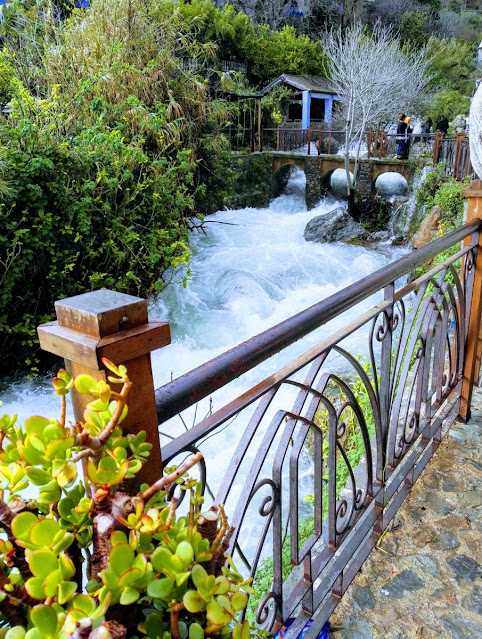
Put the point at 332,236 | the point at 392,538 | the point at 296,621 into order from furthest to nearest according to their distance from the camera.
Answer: the point at 332,236 < the point at 392,538 < the point at 296,621

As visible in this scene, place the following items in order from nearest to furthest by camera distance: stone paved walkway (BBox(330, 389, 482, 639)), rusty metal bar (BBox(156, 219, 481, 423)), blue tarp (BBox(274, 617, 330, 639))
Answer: rusty metal bar (BBox(156, 219, 481, 423)), blue tarp (BBox(274, 617, 330, 639)), stone paved walkway (BBox(330, 389, 482, 639))

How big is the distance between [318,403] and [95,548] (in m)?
0.80

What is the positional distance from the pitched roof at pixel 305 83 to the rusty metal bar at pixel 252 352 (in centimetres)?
2153

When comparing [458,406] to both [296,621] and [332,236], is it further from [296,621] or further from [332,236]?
[332,236]

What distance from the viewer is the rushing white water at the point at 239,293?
6.02 meters

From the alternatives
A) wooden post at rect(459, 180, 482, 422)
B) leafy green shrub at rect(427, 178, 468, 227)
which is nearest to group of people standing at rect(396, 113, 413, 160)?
leafy green shrub at rect(427, 178, 468, 227)

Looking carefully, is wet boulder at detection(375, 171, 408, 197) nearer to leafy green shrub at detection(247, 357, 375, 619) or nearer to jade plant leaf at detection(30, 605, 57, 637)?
leafy green shrub at detection(247, 357, 375, 619)

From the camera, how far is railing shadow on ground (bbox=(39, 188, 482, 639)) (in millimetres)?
727

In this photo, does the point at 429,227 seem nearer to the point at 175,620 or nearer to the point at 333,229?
the point at 333,229

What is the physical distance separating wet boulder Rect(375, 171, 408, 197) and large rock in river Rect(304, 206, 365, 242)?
9.43ft

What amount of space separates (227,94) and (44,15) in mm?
10125

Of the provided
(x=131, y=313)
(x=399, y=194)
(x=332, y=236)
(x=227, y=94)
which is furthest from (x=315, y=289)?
(x=227, y=94)

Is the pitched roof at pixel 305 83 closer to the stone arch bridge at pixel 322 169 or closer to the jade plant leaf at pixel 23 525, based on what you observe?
the stone arch bridge at pixel 322 169

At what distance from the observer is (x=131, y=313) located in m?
0.70
